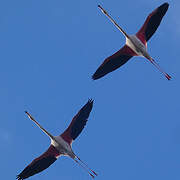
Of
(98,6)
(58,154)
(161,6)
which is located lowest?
(58,154)

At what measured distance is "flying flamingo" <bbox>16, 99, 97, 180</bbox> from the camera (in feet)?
Result: 115

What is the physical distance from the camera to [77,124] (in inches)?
1377

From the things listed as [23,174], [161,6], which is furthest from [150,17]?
[23,174]

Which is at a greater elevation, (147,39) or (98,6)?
(98,6)

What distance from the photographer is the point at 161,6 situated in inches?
1363

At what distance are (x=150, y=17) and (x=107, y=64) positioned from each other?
4160mm

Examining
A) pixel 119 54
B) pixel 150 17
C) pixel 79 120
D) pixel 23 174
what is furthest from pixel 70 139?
pixel 150 17

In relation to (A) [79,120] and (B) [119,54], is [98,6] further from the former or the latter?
(A) [79,120]

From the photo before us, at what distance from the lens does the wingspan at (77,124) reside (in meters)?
35.0

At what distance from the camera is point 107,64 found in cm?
3662

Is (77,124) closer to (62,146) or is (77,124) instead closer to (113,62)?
(62,146)

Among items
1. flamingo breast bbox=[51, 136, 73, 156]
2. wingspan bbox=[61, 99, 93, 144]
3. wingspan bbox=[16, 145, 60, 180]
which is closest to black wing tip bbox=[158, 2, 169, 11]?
wingspan bbox=[61, 99, 93, 144]

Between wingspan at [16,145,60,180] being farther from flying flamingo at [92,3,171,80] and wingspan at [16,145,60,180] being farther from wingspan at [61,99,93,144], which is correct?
flying flamingo at [92,3,171,80]

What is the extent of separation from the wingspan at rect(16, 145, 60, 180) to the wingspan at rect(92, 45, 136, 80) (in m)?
5.49
